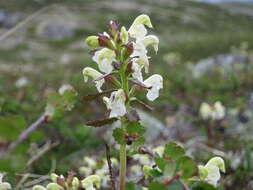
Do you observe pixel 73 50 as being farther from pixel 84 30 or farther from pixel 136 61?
pixel 136 61

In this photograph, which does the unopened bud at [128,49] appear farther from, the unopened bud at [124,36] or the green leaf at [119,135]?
the green leaf at [119,135]

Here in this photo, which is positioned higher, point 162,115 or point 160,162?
point 160,162

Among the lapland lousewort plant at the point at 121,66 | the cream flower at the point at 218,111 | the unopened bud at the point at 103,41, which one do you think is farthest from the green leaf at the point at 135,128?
the cream flower at the point at 218,111

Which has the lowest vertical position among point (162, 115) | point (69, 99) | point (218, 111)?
point (162, 115)

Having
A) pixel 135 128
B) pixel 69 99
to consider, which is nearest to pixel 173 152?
pixel 135 128

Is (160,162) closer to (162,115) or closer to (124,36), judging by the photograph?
(124,36)

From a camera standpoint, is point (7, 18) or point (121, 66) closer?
point (121, 66)

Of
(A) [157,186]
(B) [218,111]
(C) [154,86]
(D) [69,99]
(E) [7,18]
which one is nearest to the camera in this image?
(A) [157,186]
